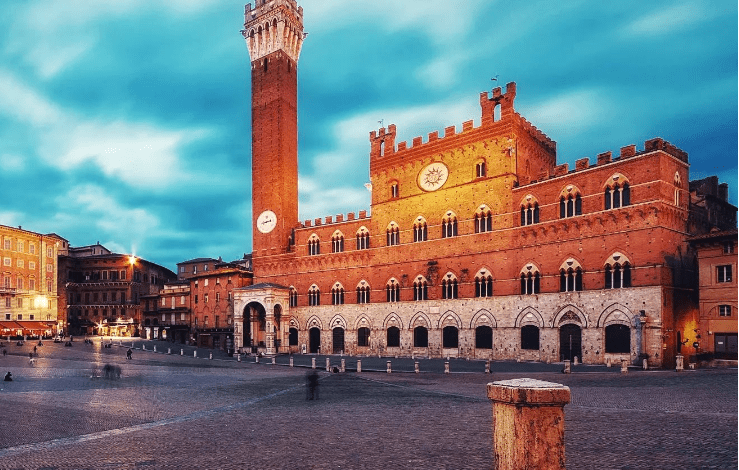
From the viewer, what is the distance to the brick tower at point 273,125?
175 ft

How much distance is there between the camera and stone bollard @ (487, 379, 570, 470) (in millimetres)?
3719

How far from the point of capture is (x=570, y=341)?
35.2m

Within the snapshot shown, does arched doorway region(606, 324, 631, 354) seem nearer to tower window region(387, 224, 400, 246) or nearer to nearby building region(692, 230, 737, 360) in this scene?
nearby building region(692, 230, 737, 360)

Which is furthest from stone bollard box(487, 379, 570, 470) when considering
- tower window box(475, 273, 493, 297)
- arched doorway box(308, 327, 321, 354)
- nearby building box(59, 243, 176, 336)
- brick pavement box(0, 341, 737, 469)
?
nearby building box(59, 243, 176, 336)

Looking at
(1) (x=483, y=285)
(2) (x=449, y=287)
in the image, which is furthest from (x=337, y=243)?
(1) (x=483, y=285)

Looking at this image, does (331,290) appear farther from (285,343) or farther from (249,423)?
(249,423)

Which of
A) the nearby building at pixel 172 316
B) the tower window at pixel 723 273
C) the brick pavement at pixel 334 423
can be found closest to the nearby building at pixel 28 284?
the nearby building at pixel 172 316

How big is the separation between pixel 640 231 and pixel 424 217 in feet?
53.6

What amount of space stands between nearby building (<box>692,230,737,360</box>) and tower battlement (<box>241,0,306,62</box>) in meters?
41.7

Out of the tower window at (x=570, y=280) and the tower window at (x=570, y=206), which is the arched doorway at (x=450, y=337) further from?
the tower window at (x=570, y=206)

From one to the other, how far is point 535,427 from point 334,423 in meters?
10.9

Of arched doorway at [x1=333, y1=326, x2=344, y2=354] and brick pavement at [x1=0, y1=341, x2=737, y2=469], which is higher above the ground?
brick pavement at [x1=0, y1=341, x2=737, y2=469]

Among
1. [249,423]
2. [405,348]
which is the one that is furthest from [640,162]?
[249,423]

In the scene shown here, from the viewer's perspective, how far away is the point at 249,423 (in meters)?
14.0
